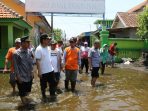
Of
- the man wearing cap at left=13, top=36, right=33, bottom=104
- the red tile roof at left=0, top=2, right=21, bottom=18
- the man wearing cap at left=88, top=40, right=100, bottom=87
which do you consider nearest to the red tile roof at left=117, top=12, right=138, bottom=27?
the red tile roof at left=0, top=2, right=21, bottom=18

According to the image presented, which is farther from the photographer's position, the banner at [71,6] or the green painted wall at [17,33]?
the banner at [71,6]

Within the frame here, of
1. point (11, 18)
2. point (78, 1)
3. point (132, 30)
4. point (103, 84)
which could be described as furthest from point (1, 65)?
point (78, 1)

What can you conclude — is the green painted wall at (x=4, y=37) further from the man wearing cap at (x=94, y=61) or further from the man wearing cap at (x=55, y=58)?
the man wearing cap at (x=55, y=58)

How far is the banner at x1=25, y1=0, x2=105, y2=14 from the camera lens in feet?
122

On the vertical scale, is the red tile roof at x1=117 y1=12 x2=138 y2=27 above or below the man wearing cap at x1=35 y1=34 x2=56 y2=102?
above

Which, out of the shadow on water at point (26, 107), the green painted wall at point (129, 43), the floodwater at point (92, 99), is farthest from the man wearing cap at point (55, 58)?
the green painted wall at point (129, 43)

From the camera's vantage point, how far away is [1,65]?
65.9 feet

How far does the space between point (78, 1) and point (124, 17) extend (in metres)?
5.04

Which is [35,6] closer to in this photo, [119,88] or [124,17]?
[124,17]

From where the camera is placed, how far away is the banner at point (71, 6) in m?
37.2

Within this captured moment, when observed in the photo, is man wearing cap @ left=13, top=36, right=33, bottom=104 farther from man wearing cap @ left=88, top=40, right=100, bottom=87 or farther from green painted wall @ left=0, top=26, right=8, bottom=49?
green painted wall @ left=0, top=26, right=8, bottom=49

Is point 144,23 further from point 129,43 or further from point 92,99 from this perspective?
point 92,99

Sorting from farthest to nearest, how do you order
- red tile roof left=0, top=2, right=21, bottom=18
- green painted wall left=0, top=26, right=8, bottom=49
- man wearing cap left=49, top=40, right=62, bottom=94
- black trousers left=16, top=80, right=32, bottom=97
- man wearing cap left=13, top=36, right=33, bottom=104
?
1. green painted wall left=0, top=26, right=8, bottom=49
2. red tile roof left=0, top=2, right=21, bottom=18
3. man wearing cap left=49, top=40, right=62, bottom=94
4. black trousers left=16, top=80, right=32, bottom=97
5. man wearing cap left=13, top=36, right=33, bottom=104

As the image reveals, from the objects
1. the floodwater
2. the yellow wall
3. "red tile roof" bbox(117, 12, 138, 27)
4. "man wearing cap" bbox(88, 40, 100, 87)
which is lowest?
the floodwater
